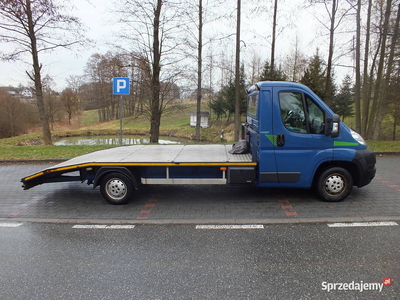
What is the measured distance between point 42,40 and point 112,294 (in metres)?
15.1

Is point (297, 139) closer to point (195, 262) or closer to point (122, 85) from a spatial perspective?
point (195, 262)

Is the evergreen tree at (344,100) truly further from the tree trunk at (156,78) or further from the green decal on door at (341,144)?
the green decal on door at (341,144)

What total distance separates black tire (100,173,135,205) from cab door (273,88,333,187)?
2892 mm

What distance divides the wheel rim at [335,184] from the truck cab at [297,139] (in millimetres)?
118

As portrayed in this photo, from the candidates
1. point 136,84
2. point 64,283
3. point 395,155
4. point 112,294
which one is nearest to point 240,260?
point 112,294

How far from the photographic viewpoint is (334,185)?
5.07m

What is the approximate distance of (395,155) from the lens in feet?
33.0

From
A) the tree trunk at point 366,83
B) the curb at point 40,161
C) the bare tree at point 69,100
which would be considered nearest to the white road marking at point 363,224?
the curb at point 40,161

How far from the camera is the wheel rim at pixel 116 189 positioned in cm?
518

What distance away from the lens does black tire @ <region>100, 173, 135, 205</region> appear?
5141mm

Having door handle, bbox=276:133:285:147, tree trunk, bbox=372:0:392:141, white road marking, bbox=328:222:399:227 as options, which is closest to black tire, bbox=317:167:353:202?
white road marking, bbox=328:222:399:227

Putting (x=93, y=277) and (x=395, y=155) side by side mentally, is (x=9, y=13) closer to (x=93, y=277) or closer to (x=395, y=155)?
(x=93, y=277)

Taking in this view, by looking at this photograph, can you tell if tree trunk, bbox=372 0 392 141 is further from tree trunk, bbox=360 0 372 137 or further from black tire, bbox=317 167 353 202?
black tire, bbox=317 167 353 202

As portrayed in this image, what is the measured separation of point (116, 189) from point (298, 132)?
12.0 feet
